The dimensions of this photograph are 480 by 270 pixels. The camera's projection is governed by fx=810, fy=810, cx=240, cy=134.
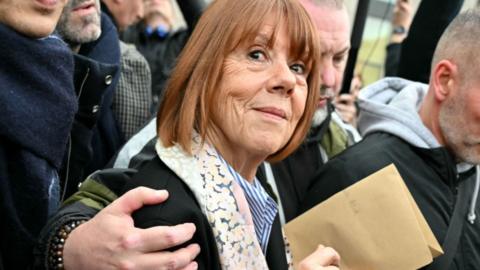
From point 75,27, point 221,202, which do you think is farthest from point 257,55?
point 75,27

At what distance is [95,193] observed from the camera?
2.07 meters

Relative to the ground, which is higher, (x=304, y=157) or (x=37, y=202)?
(x=37, y=202)

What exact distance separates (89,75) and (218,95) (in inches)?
29.9

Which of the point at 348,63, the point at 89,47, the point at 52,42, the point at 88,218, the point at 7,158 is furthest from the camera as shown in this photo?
the point at 348,63

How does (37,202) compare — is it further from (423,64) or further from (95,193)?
(423,64)

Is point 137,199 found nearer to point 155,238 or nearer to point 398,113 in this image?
point 155,238

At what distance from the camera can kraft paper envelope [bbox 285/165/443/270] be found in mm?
2367

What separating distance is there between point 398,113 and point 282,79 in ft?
4.30

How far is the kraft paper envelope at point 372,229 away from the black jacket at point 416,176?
0.58 metres

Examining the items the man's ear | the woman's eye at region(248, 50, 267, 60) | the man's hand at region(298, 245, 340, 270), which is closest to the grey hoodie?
the man's ear

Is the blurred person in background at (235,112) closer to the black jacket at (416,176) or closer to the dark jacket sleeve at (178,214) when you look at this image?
the dark jacket sleeve at (178,214)

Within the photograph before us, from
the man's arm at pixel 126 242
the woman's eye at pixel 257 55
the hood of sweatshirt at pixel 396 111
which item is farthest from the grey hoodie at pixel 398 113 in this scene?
the man's arm at pixel 126 242

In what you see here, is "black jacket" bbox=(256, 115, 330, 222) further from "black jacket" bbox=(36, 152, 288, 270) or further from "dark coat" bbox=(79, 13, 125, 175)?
"black jacket" bbox=(36, 152, 288, 270)

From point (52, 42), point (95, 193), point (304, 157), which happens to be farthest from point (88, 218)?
point (304, 157)
